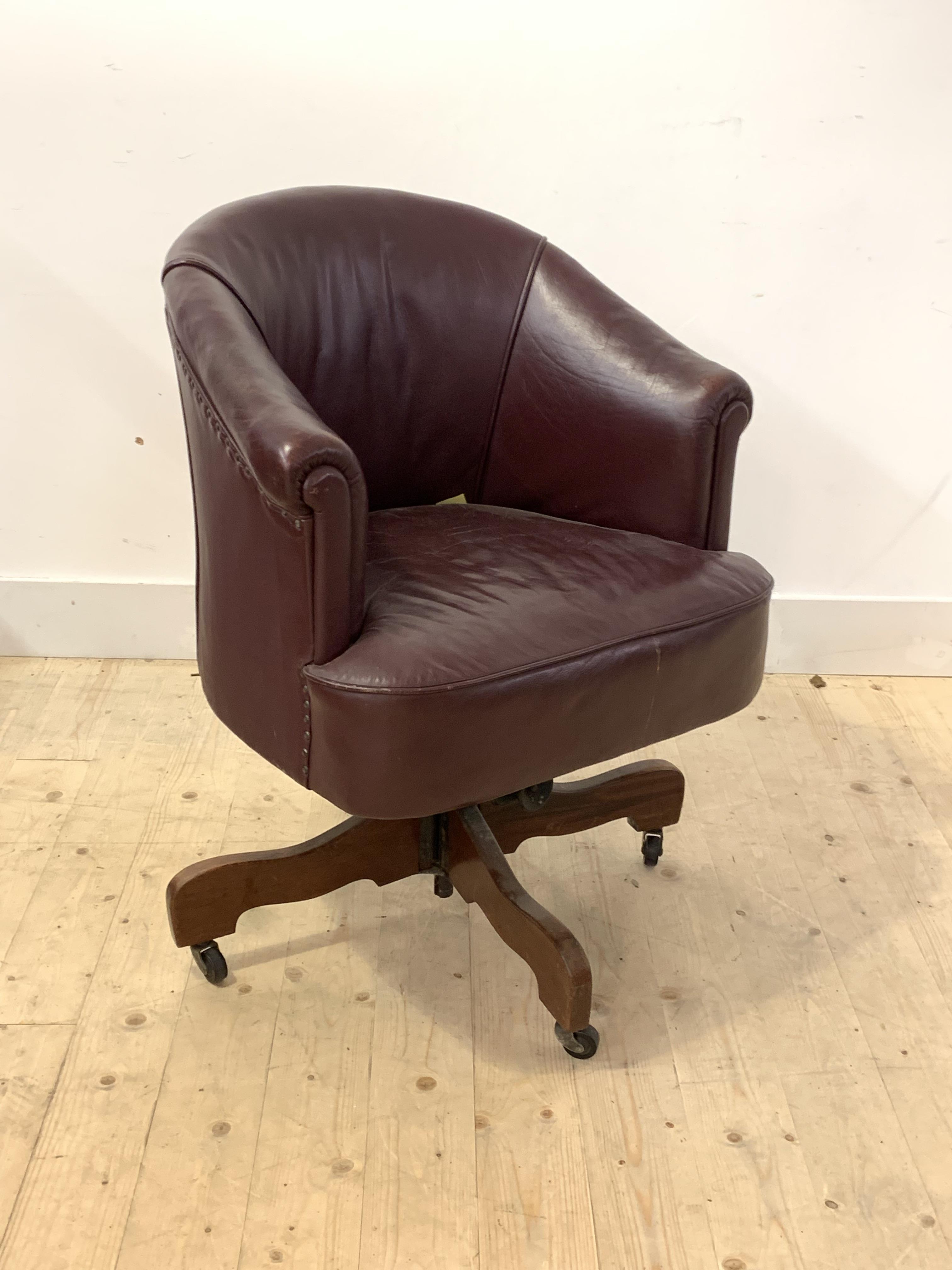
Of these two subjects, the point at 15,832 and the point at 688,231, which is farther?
the point at 688,231

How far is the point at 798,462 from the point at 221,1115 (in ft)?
4.65

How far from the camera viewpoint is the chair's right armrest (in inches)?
40.1

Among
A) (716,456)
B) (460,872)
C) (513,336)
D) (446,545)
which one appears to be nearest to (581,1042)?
(460,872)

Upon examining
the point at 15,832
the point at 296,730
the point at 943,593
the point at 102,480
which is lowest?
the point at 15,832

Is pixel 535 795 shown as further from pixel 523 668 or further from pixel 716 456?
pixel 716 456

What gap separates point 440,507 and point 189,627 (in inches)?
29.2

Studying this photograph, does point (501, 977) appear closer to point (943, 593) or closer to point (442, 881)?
point (442, 881)

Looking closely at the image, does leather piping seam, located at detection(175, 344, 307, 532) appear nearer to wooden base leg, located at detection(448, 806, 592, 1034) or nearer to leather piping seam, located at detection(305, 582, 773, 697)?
leather piping seam, located at detection(305, 582, 773, 697)

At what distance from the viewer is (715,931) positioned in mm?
1446

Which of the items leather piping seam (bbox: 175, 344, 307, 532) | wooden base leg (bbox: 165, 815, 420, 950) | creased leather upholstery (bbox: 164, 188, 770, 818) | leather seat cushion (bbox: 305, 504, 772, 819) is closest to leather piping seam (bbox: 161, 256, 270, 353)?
creased leather upholstery (bbox: 164, 188, 770, 818)

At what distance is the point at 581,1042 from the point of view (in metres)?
1.24

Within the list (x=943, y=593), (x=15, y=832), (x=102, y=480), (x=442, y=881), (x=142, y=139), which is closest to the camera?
(x=442, y=881)

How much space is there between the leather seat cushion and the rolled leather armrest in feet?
0.21

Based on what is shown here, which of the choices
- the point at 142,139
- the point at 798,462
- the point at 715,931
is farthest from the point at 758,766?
the point at 142,139
